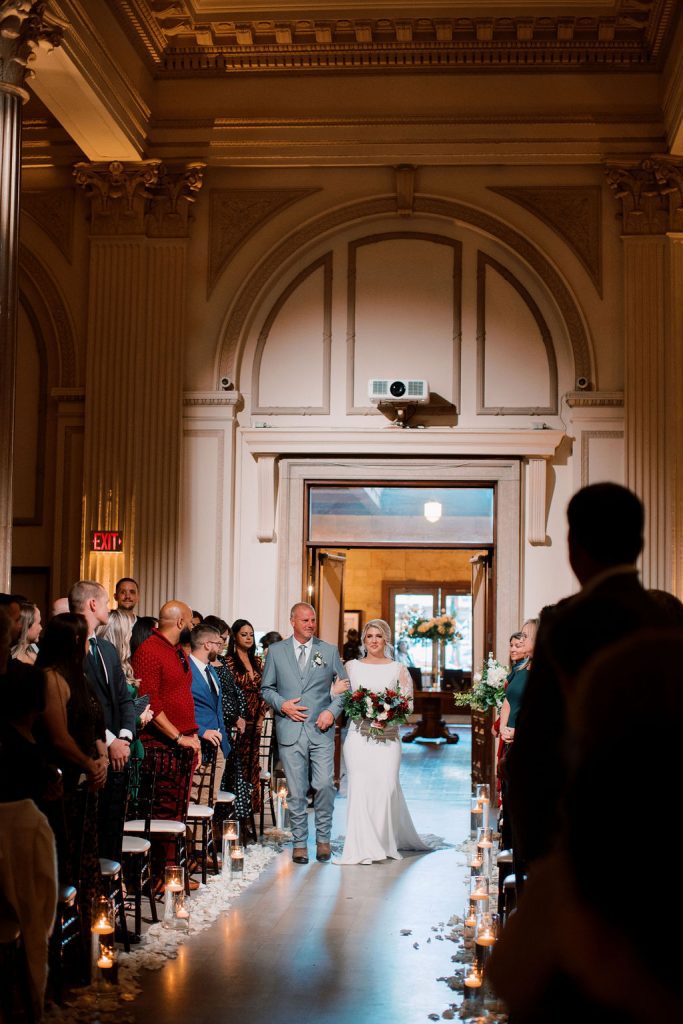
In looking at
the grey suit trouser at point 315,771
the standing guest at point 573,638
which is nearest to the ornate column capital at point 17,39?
the grey suit trouser at point 315,771

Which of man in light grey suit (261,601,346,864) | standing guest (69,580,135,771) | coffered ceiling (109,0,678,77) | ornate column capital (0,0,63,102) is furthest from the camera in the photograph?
coffered ceiling (109,0,678,77)

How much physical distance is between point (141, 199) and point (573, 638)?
1090 cm

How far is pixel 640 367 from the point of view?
11.5m

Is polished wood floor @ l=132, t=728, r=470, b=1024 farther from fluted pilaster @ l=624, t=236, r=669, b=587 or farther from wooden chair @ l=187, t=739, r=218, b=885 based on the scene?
fluted pilaster @ l=624, t=236, r=669, b=587

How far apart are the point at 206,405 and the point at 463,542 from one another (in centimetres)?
299

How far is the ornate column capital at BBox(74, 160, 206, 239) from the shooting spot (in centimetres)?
1198

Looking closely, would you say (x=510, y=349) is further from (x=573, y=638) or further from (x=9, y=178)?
(x=573, y=638)

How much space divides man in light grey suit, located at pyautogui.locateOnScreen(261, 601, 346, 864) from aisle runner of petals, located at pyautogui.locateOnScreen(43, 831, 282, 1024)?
45 centimetres

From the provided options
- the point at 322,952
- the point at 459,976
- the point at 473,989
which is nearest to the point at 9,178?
the point at 322,952

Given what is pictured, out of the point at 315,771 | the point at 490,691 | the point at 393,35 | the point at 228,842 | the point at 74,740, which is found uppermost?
the point at 393,35

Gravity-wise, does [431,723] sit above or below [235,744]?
below

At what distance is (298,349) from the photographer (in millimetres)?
12258

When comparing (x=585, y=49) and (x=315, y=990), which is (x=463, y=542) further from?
(x=315, y=990)

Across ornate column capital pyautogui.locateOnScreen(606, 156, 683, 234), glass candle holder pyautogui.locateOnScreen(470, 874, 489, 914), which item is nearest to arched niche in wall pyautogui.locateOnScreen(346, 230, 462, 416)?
ornate column capital pyautogui.locateOnScreen(606, 156, 683, 234)
